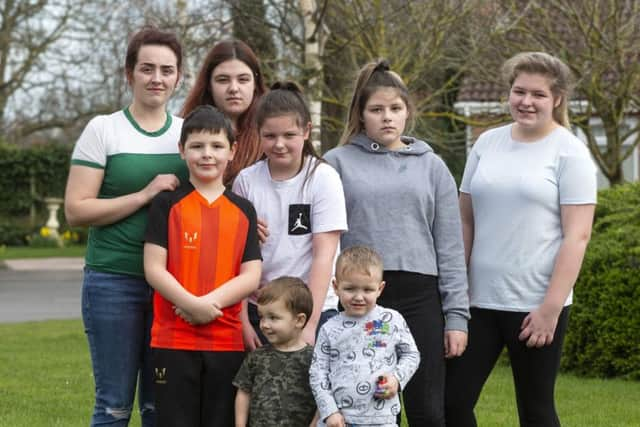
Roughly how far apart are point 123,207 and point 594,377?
5.77 metres

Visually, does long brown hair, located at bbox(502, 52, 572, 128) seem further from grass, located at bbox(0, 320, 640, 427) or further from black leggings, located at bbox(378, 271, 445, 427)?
grass, located at bbox(0, 320, 640, 427)

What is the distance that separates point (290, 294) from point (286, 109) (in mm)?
756

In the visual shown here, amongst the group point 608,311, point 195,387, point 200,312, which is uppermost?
point 200,312

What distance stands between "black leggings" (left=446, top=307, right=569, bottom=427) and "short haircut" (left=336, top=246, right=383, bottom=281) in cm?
73

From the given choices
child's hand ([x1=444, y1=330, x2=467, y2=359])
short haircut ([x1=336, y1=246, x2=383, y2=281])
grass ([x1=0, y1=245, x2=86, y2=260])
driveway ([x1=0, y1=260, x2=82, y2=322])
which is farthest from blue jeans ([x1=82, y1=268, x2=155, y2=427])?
grass ([x1=0, y1=245, x2=86, y2=260])

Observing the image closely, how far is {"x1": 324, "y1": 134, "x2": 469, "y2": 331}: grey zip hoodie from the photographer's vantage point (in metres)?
4.32

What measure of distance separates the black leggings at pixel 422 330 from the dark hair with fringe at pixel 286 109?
607 mm

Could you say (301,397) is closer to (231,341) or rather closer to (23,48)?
(231,341)

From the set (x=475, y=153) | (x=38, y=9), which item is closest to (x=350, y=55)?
(x=475, y=153)

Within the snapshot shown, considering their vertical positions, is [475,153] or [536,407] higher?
[475,153]

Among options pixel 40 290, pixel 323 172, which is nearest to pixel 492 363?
pixel 323 172

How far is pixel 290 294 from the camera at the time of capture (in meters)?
4.05

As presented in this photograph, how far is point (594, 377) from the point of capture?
8.81 m

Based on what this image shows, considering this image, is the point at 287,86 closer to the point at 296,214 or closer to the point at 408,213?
the point at 296,214
